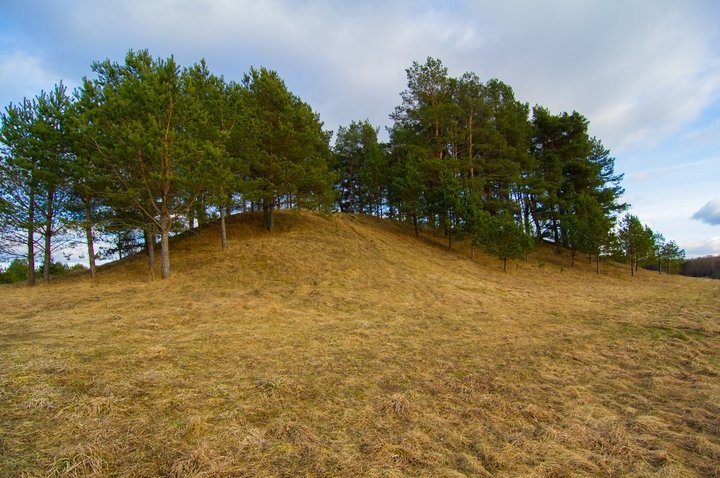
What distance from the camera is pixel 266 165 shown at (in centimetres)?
2172

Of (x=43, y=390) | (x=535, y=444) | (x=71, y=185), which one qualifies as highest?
(x=71, y=185)

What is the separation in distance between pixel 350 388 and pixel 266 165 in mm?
18338

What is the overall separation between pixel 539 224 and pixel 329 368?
36.5m

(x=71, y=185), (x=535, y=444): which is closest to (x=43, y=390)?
(x=535, y=444)

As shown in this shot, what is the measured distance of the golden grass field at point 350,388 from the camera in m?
3.58

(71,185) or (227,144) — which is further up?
(227,144)

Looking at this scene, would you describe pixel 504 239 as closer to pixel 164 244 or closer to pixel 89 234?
pixel 164 244

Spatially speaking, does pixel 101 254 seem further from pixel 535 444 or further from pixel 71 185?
pixel 535 444

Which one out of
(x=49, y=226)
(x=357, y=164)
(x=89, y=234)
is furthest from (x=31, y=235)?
(x=357, y=164)

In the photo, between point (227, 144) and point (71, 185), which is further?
point (227, 144)

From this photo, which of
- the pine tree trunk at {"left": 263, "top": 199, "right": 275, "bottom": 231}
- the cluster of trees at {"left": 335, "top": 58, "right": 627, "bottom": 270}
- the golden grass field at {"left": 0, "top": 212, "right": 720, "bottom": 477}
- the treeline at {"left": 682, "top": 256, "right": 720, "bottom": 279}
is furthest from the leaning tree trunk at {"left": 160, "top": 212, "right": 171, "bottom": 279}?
the treeline at {"left": 682, "top": 256, "right": 720, "bottom": 279}

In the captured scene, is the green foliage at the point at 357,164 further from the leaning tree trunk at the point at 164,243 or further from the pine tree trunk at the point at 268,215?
the leaning tree trunk at the point at 164,243

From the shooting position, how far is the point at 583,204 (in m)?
32.4

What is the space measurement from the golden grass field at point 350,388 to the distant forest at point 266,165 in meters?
6.03
